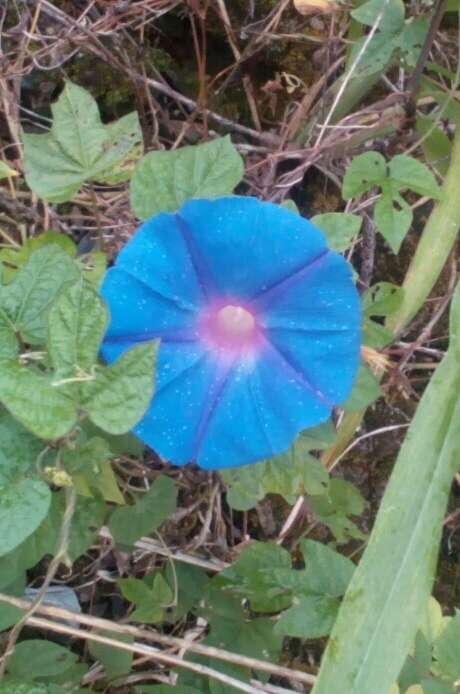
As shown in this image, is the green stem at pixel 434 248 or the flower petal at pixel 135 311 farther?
the green stem at pixel 434 248

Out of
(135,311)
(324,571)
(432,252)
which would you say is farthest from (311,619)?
(432,252)

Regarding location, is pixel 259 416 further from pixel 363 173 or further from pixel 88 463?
pixel 363 173

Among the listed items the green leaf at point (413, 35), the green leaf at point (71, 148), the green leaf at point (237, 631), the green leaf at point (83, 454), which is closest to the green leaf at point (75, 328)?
the green leaf at point (83, 454)

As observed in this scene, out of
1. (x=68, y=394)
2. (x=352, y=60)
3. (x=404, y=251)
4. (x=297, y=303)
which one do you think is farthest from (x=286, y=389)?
(x=404, y=251)

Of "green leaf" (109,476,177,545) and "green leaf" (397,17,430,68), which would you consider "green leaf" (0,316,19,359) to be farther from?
"green leaf" (397,17,430,68)

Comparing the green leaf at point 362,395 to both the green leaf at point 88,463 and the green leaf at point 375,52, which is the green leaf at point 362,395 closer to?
the green leaf at point 88,463

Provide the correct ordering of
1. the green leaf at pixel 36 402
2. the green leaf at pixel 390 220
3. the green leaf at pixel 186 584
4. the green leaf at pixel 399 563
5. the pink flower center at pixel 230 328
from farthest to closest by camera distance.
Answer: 1. the green leaf at pixel 186 584
2. the green leaf at pixel 390 220
3. the pink flower center at pixel 230 328
4. the green leaf at pixel 399 563
5. the green leaf at pixel 36 402

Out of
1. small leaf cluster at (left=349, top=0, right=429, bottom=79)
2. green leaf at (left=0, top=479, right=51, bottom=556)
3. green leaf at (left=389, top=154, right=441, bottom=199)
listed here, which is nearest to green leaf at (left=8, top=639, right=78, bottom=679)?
green leaf at (left=0, top=479, right=51, bottom=556)
